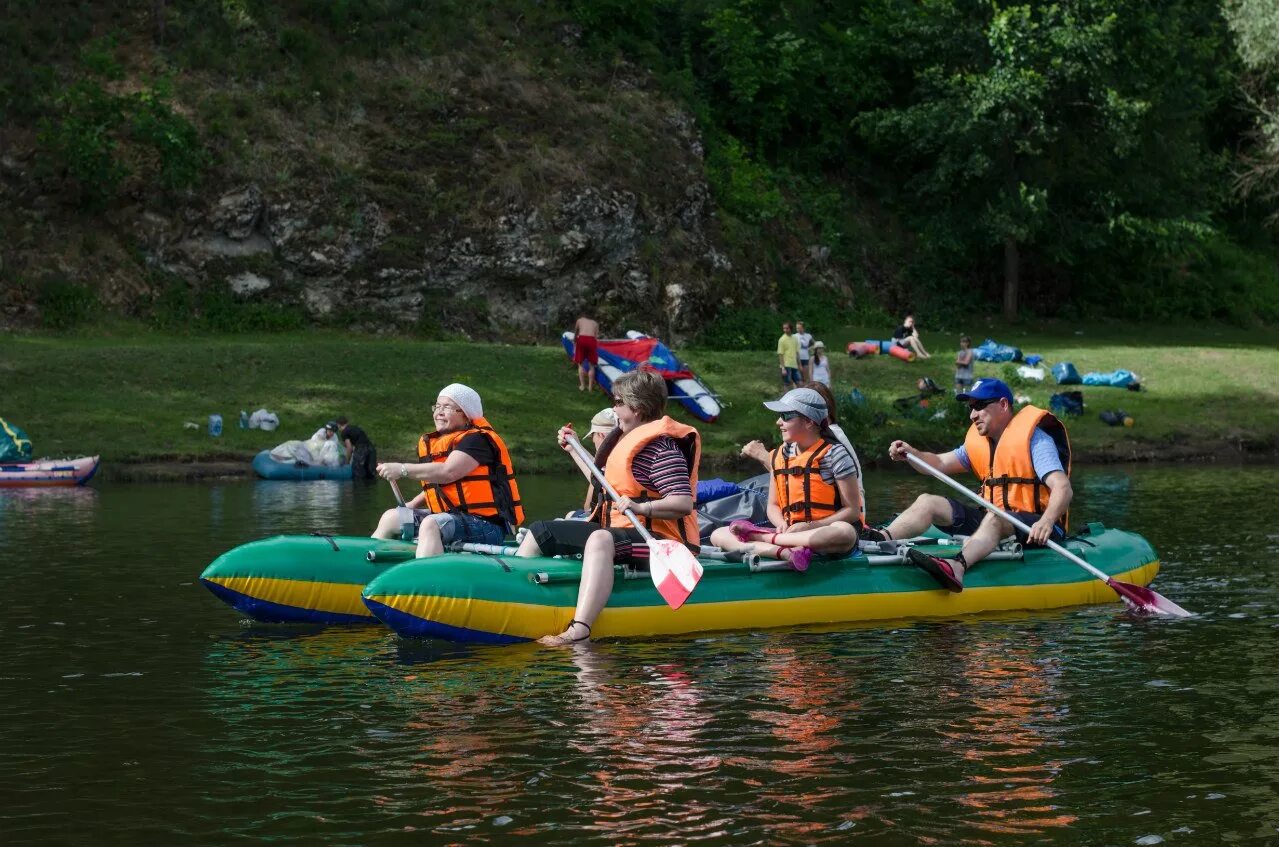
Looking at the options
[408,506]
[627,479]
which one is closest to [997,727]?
[627,479]

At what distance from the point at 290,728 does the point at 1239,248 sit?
44741mm

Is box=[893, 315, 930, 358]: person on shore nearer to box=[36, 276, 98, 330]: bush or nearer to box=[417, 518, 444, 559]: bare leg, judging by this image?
box=[36, 276, 98, 330]: bush

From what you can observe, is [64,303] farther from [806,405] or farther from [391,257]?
[806,405]

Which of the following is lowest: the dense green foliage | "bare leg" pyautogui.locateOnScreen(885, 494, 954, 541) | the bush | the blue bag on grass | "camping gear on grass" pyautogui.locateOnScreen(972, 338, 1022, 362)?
"bare leg" pyautogui.locateOnScreen(885, 494, 954, 541)

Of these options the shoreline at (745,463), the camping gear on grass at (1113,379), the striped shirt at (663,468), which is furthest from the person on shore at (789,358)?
the striped shirt at (663,468)

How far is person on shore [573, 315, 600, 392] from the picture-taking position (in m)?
29.0

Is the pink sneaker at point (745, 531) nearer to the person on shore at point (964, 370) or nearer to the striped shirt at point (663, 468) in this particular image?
the striped shirt at point (663, 468)

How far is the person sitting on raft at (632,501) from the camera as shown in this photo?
10.1 metres

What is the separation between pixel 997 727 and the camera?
8.11m

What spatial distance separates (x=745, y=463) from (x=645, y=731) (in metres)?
18.7

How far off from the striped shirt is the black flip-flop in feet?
6.39

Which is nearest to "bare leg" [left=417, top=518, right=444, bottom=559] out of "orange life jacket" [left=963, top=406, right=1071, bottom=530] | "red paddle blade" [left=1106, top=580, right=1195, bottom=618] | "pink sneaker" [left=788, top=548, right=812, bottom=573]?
"pink sneaker" [left=788, top=548, right=812, bottom=573]

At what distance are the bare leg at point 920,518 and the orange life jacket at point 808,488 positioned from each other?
1.25 m

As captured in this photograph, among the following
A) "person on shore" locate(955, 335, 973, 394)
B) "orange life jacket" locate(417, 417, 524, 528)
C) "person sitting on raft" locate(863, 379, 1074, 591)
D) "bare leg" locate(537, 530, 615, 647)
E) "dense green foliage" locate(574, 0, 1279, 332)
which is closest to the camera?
"bare leg" locate(537, 530, 615, 647)
